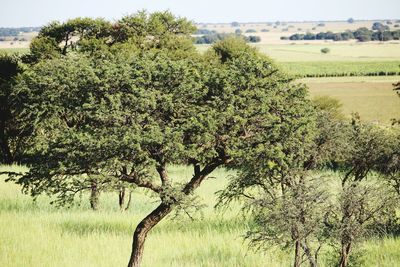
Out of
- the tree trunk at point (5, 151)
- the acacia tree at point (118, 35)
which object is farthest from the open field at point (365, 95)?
the tree trunk at point (5, 151)

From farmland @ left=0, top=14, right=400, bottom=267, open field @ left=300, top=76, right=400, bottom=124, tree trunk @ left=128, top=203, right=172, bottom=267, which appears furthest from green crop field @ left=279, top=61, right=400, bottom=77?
tree trunk @ left=128, top=203, right=172, bottom=267

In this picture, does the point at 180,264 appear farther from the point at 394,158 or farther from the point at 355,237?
the point at 394,158

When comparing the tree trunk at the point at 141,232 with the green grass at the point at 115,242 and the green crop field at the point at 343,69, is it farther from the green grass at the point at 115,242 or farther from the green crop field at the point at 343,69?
the green crop field at the point at 343,69

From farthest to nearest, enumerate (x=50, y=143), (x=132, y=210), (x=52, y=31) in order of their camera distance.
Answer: (x=52, y=31) < (x=132, y=210) < (x=50, y=143)

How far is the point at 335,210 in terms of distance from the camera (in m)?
15.6

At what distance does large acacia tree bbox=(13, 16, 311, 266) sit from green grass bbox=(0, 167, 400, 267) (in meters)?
2.31

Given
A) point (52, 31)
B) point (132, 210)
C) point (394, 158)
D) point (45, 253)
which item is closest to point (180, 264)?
point (45, 253)

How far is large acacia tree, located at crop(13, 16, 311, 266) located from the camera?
15.2 m

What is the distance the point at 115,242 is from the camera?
2125 cm

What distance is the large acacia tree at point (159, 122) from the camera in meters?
15.2

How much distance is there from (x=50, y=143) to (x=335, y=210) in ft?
27.2

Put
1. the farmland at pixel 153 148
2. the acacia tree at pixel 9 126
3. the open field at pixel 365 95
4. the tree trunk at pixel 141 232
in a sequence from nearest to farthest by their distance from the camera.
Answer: the farmland at pixel 153 148 < the tree trunk at pixel 141 232 < the acacia tree at pixel 9 126 < the open field at pixel 365 95

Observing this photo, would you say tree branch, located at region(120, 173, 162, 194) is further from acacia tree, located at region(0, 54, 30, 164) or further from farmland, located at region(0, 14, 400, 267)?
acacia tree, located at region(0, 54, 30, 164)

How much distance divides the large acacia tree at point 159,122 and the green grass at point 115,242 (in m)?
2.31
